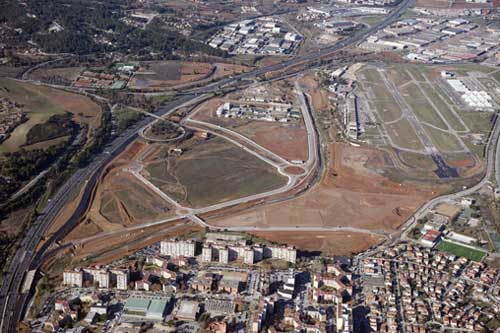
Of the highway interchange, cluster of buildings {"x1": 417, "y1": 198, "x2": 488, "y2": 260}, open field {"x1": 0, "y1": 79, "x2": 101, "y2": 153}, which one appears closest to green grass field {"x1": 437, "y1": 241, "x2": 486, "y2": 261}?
cluster of buildings {"x1": 417, "y1": 198, "x2": 488, "y2": 260}

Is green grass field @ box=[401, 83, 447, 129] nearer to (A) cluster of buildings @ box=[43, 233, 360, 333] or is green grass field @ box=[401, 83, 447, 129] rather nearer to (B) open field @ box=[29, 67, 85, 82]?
(A) cluster of buildings @ box=[43, 233, 360, 333]

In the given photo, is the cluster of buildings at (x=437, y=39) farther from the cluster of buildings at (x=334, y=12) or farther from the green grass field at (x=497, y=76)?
the cluster of buildings at (x=334, y=12)

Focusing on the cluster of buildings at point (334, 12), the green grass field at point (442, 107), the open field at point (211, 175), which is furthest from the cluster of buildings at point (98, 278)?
the cluster of buildings at point (334, 12)

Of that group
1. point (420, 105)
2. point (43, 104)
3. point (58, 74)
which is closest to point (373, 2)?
point (420, 105)

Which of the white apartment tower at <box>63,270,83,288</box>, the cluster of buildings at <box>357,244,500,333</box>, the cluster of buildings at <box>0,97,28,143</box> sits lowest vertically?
the cluster of buildings at <box>0,97,28,143</box>

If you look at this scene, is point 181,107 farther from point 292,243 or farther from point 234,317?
point 234,317

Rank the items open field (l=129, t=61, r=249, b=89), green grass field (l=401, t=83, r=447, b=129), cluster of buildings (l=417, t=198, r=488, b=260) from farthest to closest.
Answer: open field (l=129, t=61, r=249, b=89) → green grass field (l=401, t=83, r=447, b=129) → cluster of buildings (l=417, t=198, r=488, b=260)

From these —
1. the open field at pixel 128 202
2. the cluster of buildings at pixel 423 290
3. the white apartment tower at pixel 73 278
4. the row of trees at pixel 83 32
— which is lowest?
the row of trees at pixel 83 32
